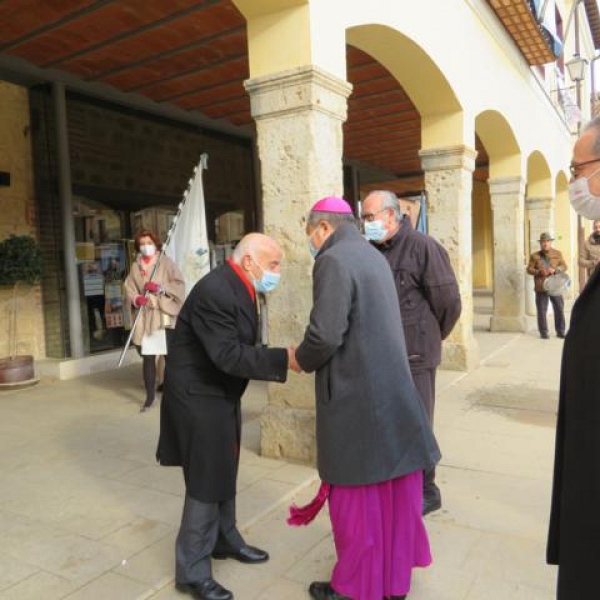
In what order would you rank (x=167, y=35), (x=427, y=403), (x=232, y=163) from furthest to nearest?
(x=232, y=163), (x=167, y=35), (x=427, y=403)

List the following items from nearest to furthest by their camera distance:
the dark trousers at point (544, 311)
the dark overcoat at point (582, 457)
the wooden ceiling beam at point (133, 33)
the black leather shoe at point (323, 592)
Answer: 1. the dark overcoat at point (582, 457)
2. the black leather shoe at point (323, 592)
3. the wooden ceiling beam at point (133, 33)
4. the dark trousers at point (544, 311)

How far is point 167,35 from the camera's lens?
599 cm

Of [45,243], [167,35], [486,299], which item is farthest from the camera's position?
[486,299]

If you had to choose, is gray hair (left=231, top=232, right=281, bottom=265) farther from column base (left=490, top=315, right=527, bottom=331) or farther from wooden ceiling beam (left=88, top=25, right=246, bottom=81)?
column base (left=490, top=315, right=527, bottom=331)

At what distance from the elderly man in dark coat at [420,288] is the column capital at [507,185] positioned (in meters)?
7.20

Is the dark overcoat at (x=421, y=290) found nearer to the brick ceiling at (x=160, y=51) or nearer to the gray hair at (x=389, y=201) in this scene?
the gray hair at (x=389, y=201)

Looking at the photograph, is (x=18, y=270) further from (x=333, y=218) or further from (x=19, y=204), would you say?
(x=333, y=218)

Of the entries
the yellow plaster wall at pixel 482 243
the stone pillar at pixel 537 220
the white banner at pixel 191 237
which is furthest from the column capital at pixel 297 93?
the yellow plaster wall at pixel 482 243

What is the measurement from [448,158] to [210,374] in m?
5.39

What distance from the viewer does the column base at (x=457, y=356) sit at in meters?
7.16

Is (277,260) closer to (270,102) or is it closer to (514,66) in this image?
(270,102)

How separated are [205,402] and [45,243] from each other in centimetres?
605

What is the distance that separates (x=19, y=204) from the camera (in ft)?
24.3

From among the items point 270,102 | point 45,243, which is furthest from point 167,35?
point 45,243
